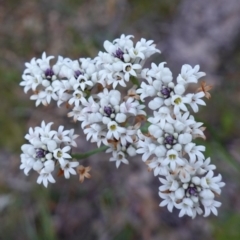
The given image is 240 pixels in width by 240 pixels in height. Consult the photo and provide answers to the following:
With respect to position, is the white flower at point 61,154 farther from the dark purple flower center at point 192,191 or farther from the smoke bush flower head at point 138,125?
the dark purple flower center at point 192,191

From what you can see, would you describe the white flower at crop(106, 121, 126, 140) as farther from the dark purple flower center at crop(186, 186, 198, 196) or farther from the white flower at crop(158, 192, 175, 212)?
the dark purple flower center at crop(186, 186, 198, 196)

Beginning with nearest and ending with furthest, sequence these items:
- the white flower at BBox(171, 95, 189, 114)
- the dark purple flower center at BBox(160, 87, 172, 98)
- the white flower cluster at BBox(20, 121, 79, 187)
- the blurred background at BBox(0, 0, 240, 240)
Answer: the white flower at BBox(171, 95, 189, 114)
the dark purple flower center at BBox(160, 87, 172, 98)
the white flower cluster at BBox(20, 121, 79, 187)
the blurred background at BBox(0, 0, 240, 240)

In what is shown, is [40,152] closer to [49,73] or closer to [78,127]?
[49,73]

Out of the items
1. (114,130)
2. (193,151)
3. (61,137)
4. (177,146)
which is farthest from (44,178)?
(193,151)

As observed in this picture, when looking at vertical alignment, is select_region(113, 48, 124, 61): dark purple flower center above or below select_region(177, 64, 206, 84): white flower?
above

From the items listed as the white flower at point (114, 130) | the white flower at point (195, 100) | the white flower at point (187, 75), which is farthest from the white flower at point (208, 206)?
the white flower at point (187, 75)

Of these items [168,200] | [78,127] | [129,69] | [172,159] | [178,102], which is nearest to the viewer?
[172,159]

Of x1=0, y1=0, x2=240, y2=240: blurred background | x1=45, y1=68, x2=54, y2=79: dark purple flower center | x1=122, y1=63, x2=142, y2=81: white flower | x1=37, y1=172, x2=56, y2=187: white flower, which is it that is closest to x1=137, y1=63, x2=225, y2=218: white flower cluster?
x1=122, y1=63, x2=142, y2=81: white flower
